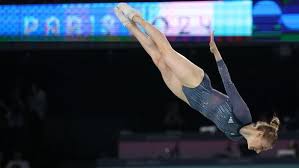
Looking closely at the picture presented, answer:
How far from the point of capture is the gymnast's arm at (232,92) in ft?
16.1

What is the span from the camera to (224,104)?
5152 millimetres

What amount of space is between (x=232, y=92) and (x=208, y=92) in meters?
0.39

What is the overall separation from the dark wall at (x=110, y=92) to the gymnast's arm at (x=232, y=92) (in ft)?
19.4

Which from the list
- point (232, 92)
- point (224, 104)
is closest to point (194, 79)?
point (224, 104)

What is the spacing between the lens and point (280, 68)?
10953 mm

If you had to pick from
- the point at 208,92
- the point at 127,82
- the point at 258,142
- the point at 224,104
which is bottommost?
the point at 258,142

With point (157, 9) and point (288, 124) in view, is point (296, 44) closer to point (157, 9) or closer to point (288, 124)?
point (288, 124)

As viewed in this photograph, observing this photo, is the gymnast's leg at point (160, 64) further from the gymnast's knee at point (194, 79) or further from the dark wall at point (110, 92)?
the dark wall at point (110, 92)

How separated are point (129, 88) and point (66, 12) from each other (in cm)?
263

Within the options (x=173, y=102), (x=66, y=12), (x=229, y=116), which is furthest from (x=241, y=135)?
(x=173, y=102)

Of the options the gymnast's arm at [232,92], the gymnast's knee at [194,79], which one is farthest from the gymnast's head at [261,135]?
the gymnast's knee at [194,79]

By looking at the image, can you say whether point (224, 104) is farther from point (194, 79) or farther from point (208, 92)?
point (194, 79)

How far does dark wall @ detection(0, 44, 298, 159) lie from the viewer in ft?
36.2

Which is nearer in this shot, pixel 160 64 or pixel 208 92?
pixel 208 92
